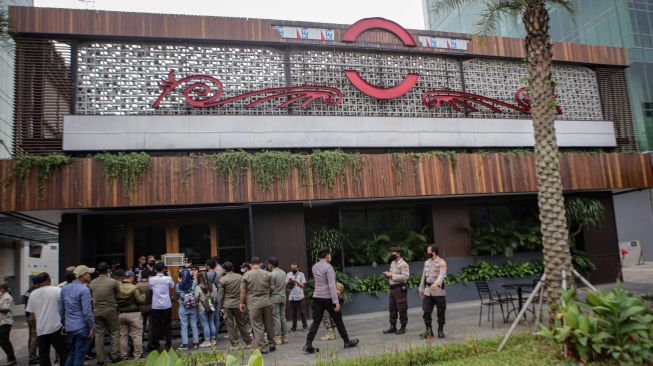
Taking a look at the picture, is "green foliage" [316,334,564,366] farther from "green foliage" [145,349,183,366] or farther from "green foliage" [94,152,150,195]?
"green foliage" [94,152,150,195]

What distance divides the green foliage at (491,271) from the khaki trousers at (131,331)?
9.50 meters

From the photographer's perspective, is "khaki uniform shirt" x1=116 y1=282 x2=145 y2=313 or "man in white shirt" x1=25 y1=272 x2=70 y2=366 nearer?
"man in white shirt" x1=25 y1=272 x2=70 y2=366

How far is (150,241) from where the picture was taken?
1394cm

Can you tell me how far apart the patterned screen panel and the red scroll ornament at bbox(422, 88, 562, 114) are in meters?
0.21

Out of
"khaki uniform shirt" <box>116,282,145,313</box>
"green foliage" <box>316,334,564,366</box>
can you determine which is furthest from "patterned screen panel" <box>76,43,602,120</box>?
"green foliage" <box>316,334,564,366</box>

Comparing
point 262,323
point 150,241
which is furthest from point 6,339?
point 262,323

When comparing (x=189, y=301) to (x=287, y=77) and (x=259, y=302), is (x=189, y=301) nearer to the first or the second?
(x=259, y=302)

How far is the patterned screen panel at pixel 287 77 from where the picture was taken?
1405cm

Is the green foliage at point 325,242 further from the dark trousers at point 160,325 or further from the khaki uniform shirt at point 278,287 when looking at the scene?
the dark trousers at point 160,325

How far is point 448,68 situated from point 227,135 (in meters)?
8.37

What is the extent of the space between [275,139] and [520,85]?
9.75 meters

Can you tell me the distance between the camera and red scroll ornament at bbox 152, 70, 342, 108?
46.8 feet

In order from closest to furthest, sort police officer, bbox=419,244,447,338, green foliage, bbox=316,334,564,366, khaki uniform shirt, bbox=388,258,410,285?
green foliage, bbox=316,334,564,366 → police officer, bbox=419,244,447,338 → khaki uniform shirt, bbox=388,258,410,285

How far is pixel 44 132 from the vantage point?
43.7 feet
